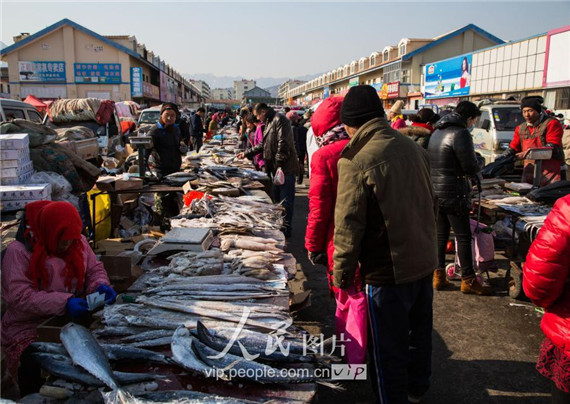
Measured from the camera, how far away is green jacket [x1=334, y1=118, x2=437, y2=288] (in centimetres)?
240

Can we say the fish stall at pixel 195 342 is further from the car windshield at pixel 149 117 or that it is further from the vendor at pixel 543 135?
the car windshield at pixel 149 117

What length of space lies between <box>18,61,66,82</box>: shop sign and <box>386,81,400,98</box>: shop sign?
28.7 metres

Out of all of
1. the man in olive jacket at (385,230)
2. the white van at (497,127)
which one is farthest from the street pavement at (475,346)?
the white van at (497,127)

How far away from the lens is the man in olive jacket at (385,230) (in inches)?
95.0

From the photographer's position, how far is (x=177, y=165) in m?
7.48

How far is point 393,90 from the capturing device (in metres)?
39.3

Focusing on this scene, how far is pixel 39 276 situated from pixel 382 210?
2192mm

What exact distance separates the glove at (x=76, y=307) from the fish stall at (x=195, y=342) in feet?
0.27

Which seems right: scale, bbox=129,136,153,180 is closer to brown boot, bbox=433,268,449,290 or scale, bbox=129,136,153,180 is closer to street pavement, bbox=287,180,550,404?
street pavement, bbox=287,180,550,404

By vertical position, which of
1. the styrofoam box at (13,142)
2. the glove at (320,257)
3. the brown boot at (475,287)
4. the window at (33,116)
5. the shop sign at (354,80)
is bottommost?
the brown boot at (475,287)

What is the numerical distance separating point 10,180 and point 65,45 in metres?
39.3

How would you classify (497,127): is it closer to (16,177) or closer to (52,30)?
(16,177)

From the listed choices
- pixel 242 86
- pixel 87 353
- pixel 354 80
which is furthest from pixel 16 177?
pixel 242 86

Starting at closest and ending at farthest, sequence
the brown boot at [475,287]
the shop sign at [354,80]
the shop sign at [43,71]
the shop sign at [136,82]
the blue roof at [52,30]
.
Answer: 1. the brown boot at [475,287]
2. the blue roof at [52,30]
3. the shop sign at [43,71]
4. the shop sign at [136,82]
5. the shop sign at [354,80]
